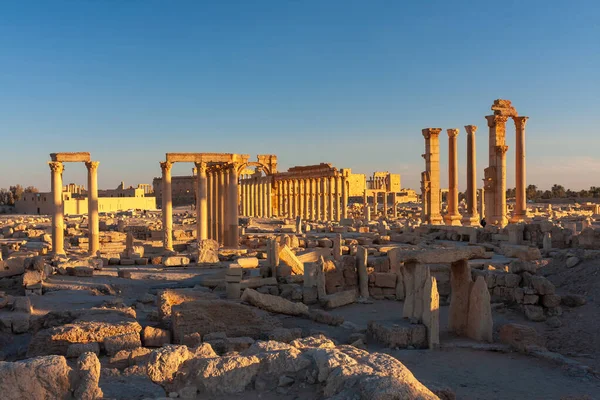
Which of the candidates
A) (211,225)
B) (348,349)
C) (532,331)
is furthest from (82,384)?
(211,225)

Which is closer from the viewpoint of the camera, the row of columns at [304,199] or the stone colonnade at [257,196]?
the row of columns at [304,199]

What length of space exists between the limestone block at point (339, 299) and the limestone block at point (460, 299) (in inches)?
142

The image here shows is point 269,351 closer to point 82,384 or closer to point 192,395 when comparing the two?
point 192,395

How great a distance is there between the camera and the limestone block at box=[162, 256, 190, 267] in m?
21.4

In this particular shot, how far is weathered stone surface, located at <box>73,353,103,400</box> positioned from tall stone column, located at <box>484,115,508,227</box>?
26.3 metres

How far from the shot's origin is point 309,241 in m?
27.0

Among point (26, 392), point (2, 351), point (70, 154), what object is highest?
point (70, 154)

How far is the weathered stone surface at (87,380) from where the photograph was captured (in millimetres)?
5750

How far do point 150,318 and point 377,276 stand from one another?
6.75 m

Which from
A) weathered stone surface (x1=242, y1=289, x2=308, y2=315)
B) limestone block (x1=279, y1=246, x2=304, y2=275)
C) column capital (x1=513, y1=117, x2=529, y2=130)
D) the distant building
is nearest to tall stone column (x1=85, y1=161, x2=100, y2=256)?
limestone block (x1=279, y1=246, x2=304, y2=275)

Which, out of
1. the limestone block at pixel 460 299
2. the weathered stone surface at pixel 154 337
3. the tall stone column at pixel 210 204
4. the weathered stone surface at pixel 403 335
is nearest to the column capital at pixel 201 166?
the tall stone column at pixel 210 204

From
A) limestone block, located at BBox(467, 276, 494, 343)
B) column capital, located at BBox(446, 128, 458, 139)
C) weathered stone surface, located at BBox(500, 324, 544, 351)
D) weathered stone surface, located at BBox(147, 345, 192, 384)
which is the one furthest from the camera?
column capital, located at BBox(446, 128, 458, 139)

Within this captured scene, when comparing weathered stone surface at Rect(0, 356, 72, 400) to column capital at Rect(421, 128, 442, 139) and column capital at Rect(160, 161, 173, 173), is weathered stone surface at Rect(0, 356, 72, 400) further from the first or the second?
column capital at Rect(421, 128, 442, 139)

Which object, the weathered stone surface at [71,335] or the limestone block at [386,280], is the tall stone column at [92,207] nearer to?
the limestone block at [386,280]
